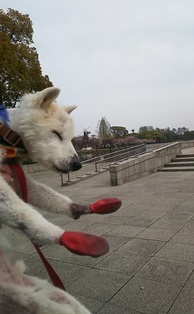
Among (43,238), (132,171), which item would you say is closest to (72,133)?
(43,238)

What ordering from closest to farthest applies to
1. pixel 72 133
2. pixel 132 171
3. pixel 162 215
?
1. pixel 72 133
2. pixel 162 215
3. pixel 132 171

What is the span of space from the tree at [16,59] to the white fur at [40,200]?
15.7m

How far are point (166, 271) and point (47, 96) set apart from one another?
2.52m

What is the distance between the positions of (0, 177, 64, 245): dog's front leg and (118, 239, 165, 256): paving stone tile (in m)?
2.77

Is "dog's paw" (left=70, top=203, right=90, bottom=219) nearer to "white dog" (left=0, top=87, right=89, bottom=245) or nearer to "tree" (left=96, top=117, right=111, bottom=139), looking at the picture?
"white dog" (left=0, top=87, right=89, bottom=245)

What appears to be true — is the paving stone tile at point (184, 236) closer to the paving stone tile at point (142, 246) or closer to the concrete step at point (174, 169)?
the paving stone tile at point (142, 246)

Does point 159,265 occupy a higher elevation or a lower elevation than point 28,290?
lower

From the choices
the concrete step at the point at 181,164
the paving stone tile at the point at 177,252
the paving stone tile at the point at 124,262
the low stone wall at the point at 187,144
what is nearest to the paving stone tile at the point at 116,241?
the paving stone tile at the point at 124,262

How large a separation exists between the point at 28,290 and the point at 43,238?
37cm

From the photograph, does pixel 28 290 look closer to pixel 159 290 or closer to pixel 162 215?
pixel 159 290

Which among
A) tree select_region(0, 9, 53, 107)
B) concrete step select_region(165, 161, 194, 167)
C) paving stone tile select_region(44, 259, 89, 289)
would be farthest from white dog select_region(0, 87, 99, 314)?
tree select_region(0, 9, 53, 107)

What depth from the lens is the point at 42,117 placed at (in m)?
1.67

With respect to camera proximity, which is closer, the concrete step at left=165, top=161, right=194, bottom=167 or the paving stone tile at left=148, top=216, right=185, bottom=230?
the paving stone tile at left=148, top=216, right=185, bottom=230

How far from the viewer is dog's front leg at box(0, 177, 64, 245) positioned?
4.25 ft
